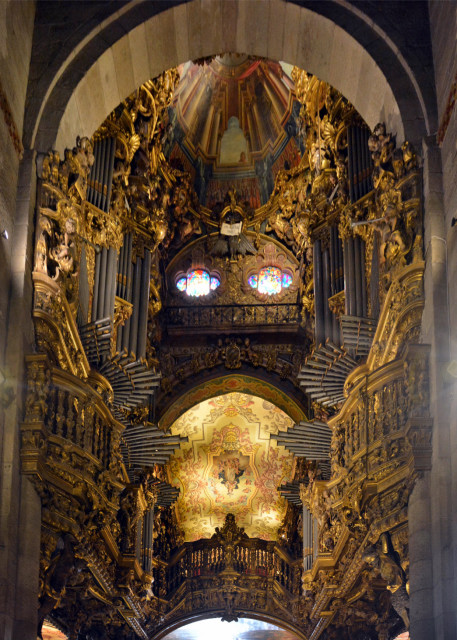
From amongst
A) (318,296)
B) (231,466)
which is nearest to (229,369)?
(231,466)

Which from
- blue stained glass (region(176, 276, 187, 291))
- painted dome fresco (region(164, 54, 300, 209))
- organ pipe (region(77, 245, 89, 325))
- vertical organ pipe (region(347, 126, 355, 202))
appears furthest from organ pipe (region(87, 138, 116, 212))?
blue stained glass (region(176, 276, 187, 291))

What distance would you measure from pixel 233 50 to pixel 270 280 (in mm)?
13268

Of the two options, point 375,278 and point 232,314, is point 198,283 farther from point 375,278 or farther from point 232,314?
point 375,278

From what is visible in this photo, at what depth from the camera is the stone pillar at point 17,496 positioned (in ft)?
44.6

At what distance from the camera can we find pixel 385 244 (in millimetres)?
15922

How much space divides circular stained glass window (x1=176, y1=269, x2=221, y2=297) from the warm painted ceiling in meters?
3.08

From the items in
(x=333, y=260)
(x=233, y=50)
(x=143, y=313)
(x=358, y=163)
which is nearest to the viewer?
(x=233, y=50)

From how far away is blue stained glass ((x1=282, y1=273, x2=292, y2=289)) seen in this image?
30906mm

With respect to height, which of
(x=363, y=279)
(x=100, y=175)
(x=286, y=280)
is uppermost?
(x=286, y=280)

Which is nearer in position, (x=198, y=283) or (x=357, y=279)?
(x=357, y=279)

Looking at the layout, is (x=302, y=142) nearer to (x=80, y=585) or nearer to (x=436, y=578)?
(x=80, y=585)

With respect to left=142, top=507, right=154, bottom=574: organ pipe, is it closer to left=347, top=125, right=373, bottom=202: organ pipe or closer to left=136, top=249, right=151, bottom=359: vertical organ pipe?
left=136, top=249, right=151, bottom=359: vertical organ pipe

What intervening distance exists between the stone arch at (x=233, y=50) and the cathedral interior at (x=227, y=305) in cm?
4

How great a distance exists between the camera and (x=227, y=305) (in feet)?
99.7
